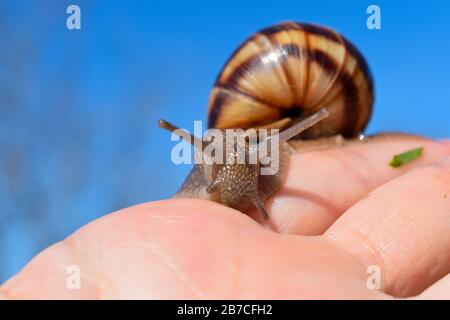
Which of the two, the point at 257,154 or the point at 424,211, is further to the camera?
the point at 257,154

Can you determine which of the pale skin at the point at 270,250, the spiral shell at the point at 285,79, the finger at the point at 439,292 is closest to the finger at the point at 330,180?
the pale skin at the point at 270,250

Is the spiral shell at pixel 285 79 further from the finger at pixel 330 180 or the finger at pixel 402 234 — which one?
the finger at pixel 402 234

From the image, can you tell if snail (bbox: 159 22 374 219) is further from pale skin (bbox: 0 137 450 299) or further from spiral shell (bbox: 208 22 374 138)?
pale skin (bbox: 0 137 450 299)

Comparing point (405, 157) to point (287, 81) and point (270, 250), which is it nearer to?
point (287, 81)

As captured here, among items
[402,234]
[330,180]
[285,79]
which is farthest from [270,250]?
[285,79]

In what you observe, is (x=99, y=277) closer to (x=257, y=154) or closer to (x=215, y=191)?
(x=215, y=191)
